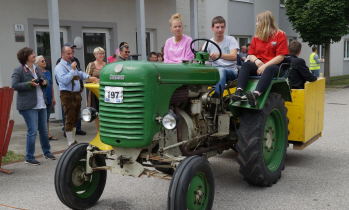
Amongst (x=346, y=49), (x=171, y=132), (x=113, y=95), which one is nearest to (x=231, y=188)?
(x=171, y=132)

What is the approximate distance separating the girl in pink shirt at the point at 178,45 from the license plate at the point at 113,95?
139 centimetres

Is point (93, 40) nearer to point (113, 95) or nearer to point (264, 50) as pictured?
point (264, 50)

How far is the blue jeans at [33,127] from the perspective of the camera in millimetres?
6043

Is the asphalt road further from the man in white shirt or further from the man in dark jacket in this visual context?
the man in white shirt

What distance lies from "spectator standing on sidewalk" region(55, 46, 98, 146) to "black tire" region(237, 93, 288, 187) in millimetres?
3183

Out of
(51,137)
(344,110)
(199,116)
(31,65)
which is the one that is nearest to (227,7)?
(344,110)

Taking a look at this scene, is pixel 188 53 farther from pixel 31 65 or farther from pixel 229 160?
pixel 31 65

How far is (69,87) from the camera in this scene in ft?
24.2

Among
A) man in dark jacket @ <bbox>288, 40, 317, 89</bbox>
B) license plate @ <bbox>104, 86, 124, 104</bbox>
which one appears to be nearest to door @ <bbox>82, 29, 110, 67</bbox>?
man in dark jacket @ <bbox>288, 40, 317, 89</bbox>

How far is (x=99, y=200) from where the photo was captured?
4613 mm

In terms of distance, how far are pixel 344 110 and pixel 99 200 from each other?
8.51 m

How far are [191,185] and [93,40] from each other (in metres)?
8.63

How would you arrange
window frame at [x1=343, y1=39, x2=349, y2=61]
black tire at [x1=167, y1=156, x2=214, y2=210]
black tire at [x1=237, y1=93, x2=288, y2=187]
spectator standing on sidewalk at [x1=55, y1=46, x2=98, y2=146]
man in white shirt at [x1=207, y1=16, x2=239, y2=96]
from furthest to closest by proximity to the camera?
window frame at [x1=343, y1=39, x2=349, y2=61]
spectator standing on sidewalk at [x1=55, y1=46, x2=98, y2=146]
man in white shirt at [x1=207, y1=16, x2=239, y2=96]
black tire at [x1=237, y1=93, x2=288, y2=187]
black tire at [x1=167, y1=156, x2=214, y2=210]

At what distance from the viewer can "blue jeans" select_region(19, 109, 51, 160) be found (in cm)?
604
